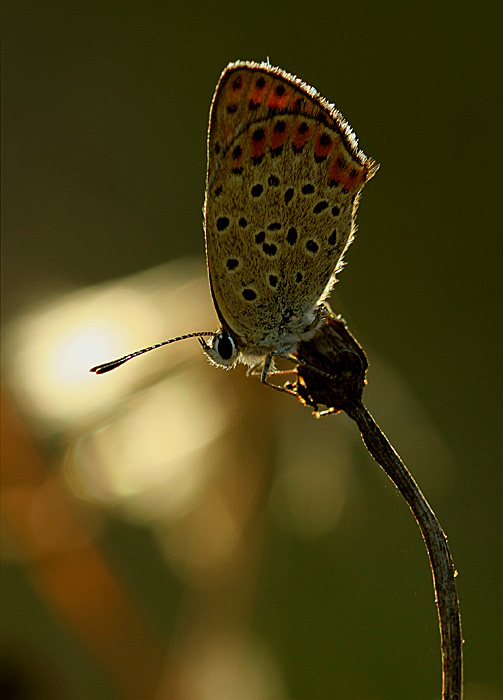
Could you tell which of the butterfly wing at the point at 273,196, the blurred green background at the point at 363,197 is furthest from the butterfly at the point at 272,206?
the blurred green background at the point at 363,197

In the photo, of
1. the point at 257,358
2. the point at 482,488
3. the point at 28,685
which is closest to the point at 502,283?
the point at 482,488

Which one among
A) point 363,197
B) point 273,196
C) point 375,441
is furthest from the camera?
point 363,197

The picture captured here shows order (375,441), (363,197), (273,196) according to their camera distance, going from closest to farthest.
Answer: (375,441) < (273,196) < (363,197)

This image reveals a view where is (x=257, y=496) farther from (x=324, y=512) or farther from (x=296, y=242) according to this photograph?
(x=296, y=242)

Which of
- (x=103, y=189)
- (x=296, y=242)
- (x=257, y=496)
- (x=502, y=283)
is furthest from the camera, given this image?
(x=103, y=189)

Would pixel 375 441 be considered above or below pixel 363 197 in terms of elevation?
below

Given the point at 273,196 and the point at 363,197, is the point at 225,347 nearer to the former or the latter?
the point at 273,196

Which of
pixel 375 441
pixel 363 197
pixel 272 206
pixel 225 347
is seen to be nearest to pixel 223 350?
pixel 225 347

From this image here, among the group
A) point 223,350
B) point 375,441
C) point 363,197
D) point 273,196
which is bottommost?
point 375,441
